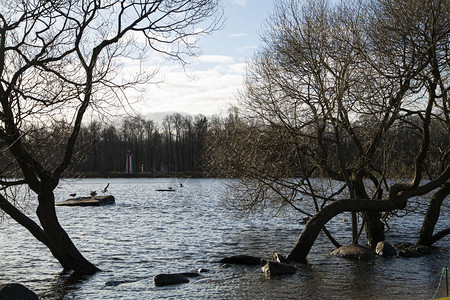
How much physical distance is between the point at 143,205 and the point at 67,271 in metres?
32.2

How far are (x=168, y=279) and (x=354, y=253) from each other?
692 cm

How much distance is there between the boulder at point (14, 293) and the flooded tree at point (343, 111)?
796 cm

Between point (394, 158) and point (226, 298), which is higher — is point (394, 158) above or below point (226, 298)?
above

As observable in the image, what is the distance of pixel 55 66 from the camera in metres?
13.2

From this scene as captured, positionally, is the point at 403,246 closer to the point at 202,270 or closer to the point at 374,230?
the point at 374,230

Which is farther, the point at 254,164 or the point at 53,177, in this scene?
the point at 254,164

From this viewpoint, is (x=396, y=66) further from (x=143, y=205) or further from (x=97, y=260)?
(x=143, y=205)

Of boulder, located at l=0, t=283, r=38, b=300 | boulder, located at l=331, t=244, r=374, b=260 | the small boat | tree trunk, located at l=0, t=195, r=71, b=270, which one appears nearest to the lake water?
boulder, located at l=331, t=244, r=374, b=260

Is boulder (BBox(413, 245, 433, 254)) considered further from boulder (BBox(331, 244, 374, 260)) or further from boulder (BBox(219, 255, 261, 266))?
boulder (BBox(219, 255, 261, 266))

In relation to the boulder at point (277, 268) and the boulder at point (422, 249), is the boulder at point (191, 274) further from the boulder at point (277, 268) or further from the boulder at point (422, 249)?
the boulder at point (422, 249)

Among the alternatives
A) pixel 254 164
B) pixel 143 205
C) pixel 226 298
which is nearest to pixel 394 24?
pixel 254 164

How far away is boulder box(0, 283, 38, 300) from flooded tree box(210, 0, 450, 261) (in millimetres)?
7959

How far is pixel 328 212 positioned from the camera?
16.4 metres

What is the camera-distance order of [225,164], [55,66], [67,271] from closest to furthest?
[55,66] < [67,271] < [225,164]
